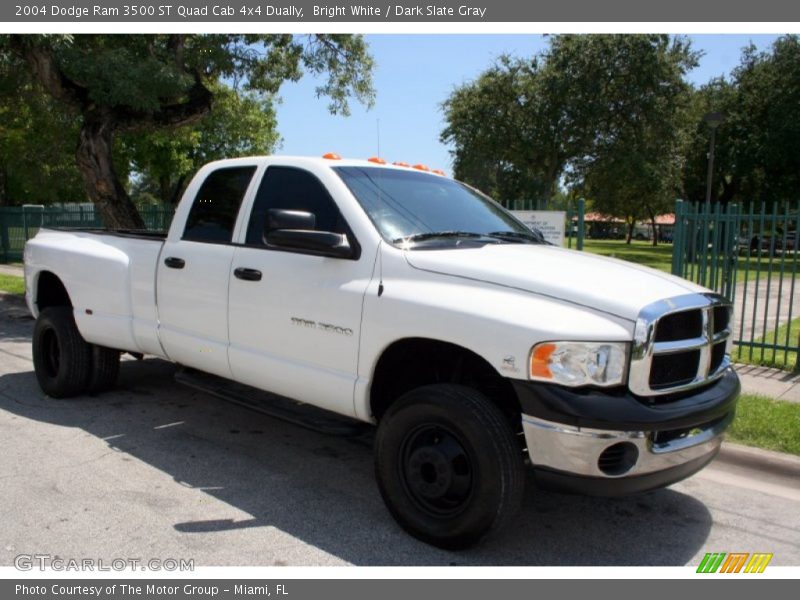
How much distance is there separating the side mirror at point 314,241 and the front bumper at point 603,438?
1.32 m

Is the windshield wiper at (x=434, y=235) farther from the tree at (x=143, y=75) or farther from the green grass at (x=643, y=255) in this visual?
the green grass at (x=643, y=255)

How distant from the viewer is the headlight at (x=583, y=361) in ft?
10.2

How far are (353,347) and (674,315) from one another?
1.67 meters

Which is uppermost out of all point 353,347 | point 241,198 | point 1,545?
point 241,198

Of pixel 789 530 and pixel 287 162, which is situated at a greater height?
pixel 287 162

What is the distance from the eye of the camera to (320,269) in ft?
13.3

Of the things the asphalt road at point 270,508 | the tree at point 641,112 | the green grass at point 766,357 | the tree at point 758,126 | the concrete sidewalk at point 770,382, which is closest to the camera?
the asphalt road at point 270,508

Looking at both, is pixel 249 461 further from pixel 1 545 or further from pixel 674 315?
pixel 674 315

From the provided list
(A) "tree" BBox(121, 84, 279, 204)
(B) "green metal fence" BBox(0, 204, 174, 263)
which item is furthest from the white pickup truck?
(B) "green metal fence" BBox(0, 204, 174, 263)

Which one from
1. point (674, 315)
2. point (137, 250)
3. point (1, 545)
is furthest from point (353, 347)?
point (137, 250)

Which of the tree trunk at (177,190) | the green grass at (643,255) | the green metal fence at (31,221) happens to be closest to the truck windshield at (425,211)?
the green grass at (643,255)

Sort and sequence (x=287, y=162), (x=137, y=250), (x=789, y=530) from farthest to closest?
(x=137, y=250), (x=287, y=162), (x=789, y=530)

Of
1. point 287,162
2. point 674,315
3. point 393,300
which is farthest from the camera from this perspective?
point 287,162

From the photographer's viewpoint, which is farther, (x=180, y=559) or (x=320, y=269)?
(x=320, y=269)
